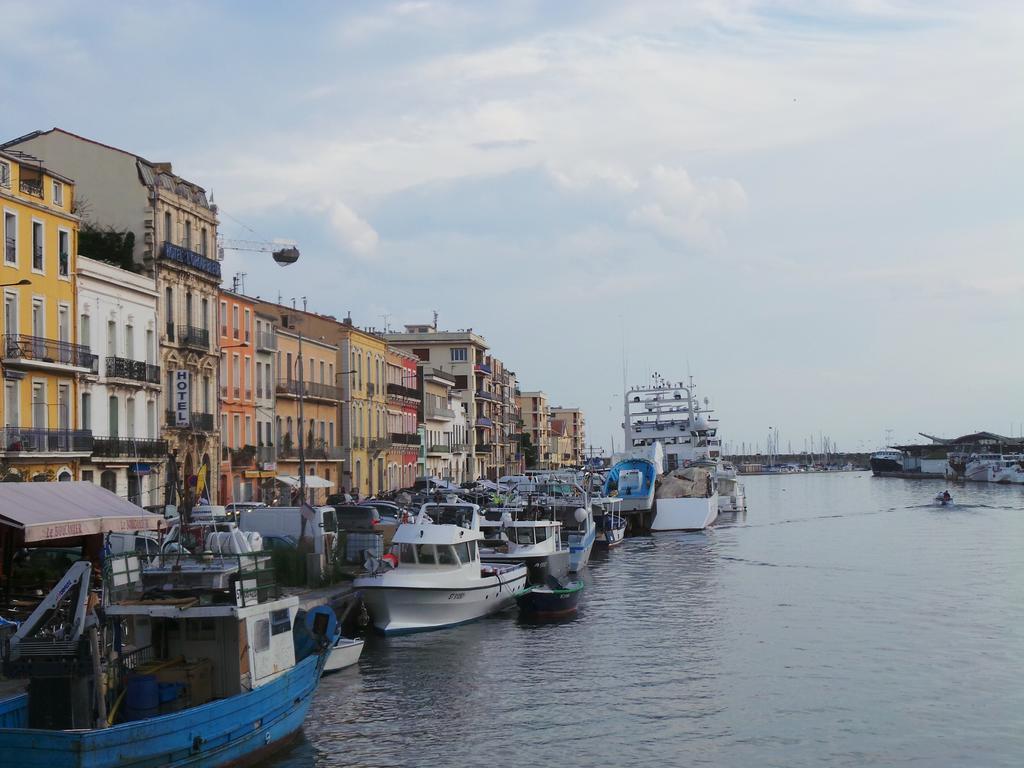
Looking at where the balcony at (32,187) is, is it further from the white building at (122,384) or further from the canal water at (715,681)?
the canal water at (715,681)

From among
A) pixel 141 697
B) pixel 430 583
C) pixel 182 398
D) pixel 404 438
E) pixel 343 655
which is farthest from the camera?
pixel 404 438

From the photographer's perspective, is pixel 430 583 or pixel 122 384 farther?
pixel 122 384

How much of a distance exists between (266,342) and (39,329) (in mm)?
23737

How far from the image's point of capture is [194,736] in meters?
19.5

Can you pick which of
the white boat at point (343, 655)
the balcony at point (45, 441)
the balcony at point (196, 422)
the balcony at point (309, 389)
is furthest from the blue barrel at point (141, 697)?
the balcony at point (309, 389)

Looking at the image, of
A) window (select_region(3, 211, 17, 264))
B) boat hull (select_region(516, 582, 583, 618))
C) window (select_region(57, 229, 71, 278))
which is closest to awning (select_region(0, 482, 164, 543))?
boat hull (select_region(516, 582, 583, 618))

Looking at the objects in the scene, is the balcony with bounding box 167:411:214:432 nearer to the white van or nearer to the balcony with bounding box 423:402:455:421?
the white van

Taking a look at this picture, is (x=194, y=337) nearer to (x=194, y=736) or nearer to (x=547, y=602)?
(x=547, y=602)

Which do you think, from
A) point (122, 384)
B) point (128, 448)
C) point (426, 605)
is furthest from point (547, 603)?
point (122, 384)

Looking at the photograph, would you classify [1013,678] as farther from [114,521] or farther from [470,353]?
[470,353]

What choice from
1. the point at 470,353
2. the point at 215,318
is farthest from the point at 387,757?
the point at 470,353

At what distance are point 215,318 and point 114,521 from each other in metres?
34.0

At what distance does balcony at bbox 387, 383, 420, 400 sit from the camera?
314ft

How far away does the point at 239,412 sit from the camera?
66438 mm
